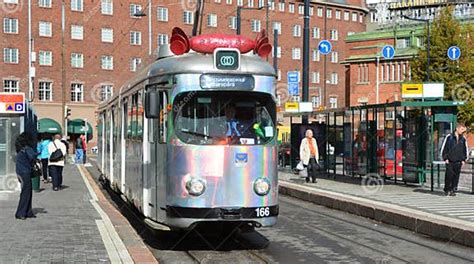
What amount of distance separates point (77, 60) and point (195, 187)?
66.3m

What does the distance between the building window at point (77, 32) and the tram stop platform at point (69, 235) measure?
57.4 m

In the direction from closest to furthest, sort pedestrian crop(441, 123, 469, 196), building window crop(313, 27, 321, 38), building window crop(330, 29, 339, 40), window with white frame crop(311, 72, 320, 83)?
pedestrian crop(441, 123, 469, 196), building window crop(313, 27, 321, 38), window with white frame crop(311, 72, 320, 83), building window crop(330, 29, 339, 40)

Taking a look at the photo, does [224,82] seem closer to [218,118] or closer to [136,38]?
[218,118]

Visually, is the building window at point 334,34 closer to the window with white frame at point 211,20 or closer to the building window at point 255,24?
the building window at point 255,24

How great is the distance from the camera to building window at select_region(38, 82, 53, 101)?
71875mm

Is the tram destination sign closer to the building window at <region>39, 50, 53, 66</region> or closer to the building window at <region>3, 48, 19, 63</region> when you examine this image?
the building window at <region>3, 48, 19, 63</region>

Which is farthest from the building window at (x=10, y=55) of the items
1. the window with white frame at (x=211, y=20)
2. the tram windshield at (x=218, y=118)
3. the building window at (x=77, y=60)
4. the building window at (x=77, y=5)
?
the tram windshield at (x=218, y=118)

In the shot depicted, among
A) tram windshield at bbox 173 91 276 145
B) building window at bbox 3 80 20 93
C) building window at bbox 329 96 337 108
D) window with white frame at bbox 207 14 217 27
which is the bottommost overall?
tram windshield at bbox 173 91 276 145

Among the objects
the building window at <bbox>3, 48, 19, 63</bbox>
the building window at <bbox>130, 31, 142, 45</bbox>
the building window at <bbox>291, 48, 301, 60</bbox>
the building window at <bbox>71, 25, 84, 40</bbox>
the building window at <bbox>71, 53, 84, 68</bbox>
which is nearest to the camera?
the building window at <bbox>3, 48, 19, 63</bbox>

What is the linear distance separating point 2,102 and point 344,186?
11.5 metres

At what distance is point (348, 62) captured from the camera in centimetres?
8162

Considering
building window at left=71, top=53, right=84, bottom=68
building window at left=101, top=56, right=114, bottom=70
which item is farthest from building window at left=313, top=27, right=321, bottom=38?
building window at left=71, top=53, right=84, bottom=68

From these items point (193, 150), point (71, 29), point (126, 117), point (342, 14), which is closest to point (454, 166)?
point (126, 117)

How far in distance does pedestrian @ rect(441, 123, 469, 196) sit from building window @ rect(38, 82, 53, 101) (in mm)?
59485
